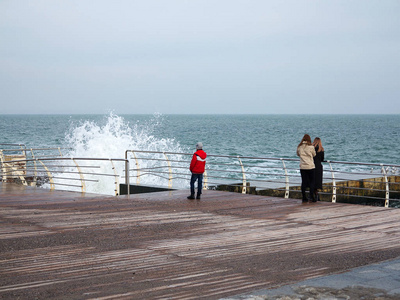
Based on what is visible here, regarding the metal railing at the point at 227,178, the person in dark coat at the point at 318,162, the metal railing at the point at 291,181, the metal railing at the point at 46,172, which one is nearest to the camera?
the person in dark coat at the point at 318,162

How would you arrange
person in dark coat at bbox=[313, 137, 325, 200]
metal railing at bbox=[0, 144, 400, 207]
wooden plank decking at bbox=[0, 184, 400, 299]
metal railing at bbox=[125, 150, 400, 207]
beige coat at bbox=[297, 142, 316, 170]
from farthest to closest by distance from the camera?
metal railing at bbox=[0, 144, 400, 207] < metal railing at bbox=[125, 150, 400, 207] < person in dark coat at bbox=[313, 137, 325, 200] < beige coat at bbox=[297, 142, 316, 170] < wooden plank decking at bbox=[0, 184, 400, 299]

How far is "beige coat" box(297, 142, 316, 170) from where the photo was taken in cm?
1202

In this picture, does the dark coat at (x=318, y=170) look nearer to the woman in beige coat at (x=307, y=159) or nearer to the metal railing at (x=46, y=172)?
the woman in beige coat at (x=307, y=159)

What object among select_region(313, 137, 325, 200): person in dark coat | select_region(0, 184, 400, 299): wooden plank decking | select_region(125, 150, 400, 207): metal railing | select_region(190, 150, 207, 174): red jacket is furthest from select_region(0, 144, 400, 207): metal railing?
select_region(0, 184, 400, 299): wooden plank decking

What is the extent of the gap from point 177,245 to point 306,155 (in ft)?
17.3

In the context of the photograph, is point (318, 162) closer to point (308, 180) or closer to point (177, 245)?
point (308, 180)

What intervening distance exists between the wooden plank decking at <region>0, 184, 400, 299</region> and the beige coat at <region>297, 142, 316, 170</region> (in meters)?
0.83

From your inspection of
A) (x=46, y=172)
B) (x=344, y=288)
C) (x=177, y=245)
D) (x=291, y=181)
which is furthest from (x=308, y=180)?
(x=291, y=181)

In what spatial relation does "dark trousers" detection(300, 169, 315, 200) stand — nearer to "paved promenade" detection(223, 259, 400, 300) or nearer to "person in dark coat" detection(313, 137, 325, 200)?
"person in dark coat" detection(313, 137, 325, 200)

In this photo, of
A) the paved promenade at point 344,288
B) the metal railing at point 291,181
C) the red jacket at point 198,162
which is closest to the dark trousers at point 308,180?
the metal railing at point 291,181

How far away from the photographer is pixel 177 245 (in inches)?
301

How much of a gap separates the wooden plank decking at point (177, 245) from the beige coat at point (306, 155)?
0.83 meters

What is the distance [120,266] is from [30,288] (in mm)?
1167

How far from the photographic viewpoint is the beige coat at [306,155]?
12.0 m
